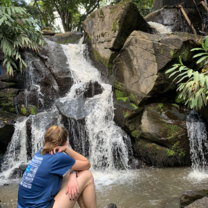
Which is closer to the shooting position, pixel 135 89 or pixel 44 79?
pixel 135 89

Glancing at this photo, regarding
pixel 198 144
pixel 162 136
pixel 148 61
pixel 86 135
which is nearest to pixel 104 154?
pixel 86 135

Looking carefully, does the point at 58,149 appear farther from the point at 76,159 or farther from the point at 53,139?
the point at 76,159

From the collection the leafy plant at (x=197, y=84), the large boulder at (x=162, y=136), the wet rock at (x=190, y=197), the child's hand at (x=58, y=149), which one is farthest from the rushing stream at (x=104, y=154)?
the child's hand at (x=58, y=149)

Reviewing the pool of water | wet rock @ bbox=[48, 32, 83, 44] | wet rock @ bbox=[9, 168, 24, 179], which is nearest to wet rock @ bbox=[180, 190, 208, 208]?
the pool of water

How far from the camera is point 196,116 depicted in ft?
18.8

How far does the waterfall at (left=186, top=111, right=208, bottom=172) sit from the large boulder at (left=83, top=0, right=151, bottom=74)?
395 cm

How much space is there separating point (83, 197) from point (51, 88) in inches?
262

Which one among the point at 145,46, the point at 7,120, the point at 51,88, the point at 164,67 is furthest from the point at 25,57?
the point at 164,67

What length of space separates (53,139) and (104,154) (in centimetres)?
393

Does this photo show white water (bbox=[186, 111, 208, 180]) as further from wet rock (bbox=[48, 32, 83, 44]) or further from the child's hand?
wet rock (bbox=[48, 32, 83, 44])

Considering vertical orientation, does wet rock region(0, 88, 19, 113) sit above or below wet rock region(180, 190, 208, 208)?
above

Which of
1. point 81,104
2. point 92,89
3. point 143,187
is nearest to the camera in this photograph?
point 143,187

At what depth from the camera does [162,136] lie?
5465mm

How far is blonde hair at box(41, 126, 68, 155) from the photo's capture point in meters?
2.00
